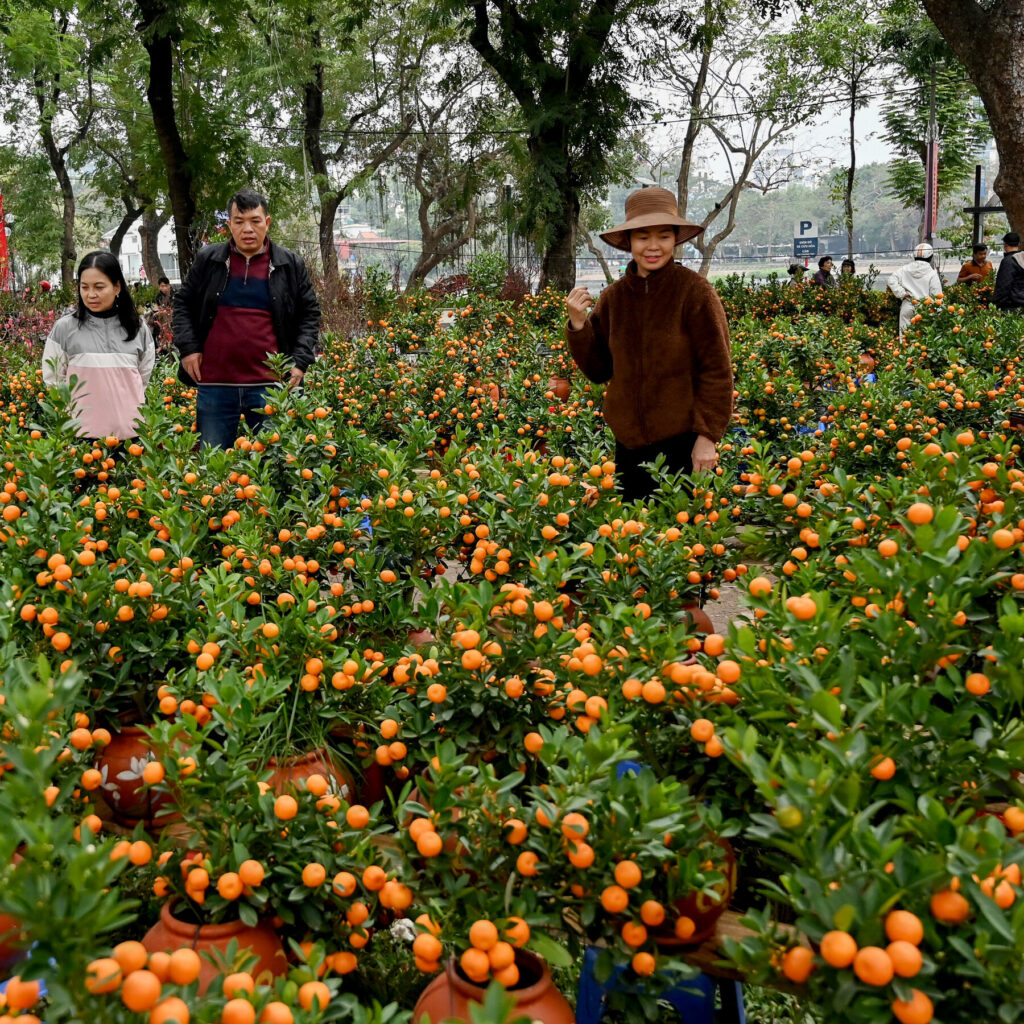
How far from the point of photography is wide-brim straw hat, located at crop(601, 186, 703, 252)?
3.42 metres

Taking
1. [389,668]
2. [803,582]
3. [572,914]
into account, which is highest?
[803,582]

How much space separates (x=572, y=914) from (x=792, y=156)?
3356 cm

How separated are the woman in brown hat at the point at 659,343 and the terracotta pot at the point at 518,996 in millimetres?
2200

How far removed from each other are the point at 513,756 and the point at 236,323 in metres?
3.32

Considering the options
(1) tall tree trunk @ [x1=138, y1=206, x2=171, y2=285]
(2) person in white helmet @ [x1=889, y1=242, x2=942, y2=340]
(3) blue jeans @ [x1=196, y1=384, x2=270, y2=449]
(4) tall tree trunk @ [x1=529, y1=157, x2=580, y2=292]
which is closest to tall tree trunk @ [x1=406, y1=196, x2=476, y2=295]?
(1) tall tree trunk @ [x1=138, y1=206, x2=171, y2=285]

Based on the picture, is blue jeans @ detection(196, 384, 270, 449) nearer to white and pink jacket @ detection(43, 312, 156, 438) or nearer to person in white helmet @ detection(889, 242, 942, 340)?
white and pink jacket @ detection(43, 312, 156, 438)

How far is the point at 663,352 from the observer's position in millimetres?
3604

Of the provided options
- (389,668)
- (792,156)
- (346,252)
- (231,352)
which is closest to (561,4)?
(231,352)

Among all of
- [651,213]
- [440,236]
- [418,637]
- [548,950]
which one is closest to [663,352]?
[651,213]

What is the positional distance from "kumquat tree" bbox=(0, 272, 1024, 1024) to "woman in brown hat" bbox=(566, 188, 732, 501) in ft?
0.88

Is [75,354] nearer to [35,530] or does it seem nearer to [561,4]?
[35,530]

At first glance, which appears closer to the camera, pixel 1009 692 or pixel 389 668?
pixel 1009 692

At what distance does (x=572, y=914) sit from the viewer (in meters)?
1.80

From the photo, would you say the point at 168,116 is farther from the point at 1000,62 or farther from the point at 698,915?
the point at 698,915
